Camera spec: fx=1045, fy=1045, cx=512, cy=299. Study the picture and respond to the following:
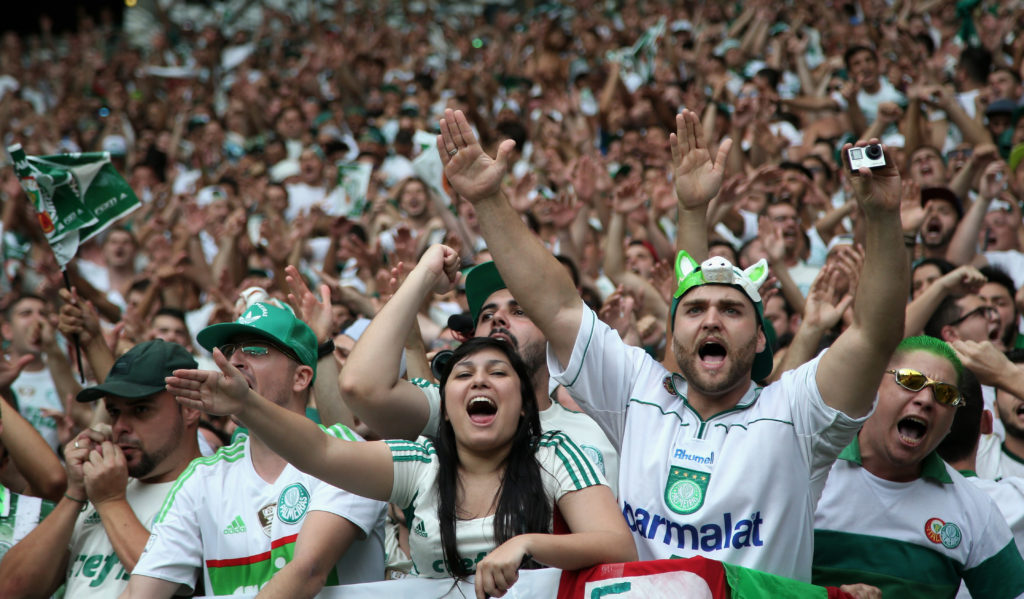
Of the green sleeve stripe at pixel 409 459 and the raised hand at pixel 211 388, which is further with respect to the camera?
the green sleeve stripe at pixel 409 459

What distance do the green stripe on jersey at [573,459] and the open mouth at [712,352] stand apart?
19.2 inches

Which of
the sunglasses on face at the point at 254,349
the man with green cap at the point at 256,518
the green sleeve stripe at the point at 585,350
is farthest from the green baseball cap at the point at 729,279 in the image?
the sunglasses on face at the point at 254,349

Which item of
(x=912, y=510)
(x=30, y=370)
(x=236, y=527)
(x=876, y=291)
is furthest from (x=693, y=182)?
(x=30, y=370)

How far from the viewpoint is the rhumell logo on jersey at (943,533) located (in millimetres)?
3467

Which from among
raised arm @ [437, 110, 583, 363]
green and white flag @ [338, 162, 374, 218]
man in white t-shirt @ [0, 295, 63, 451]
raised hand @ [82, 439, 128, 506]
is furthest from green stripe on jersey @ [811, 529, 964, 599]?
green and white flag @ [338, 162, 374, 218]

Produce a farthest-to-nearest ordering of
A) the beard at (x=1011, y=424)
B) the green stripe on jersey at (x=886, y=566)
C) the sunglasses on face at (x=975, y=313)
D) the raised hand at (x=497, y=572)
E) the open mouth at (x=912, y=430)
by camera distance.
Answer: the sunglasses on face at (x=975, y=313), the beard at (x=1011, y=424), the open mouth at (x=912, y=430), the green stripe on jersey at (x=886, y=566), the raised hand at (x=497, y=572)

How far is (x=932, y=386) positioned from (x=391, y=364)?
185 cm

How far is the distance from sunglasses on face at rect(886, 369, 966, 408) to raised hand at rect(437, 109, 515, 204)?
5.13 ft

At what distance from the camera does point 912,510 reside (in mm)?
3520

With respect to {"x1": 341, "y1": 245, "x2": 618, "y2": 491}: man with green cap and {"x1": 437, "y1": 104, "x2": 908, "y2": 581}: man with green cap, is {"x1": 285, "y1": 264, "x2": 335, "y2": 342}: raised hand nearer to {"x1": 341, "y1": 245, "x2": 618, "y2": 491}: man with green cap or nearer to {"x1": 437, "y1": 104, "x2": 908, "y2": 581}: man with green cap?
{"x1": 341, "y1": 245, "x2": 618, "y2": 491}: man with green cap

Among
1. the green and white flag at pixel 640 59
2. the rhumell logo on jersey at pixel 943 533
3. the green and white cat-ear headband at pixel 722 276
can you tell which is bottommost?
the rhumell logo on jersey at pixel 943 533

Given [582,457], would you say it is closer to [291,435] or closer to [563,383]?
[563,383]

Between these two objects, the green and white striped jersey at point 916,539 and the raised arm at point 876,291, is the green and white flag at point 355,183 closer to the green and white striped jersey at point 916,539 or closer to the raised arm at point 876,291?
the green and white striped jersey at point 916,539

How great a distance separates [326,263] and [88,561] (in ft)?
14.4
